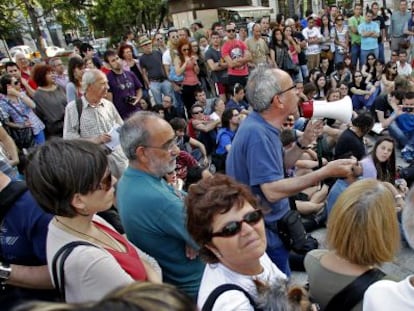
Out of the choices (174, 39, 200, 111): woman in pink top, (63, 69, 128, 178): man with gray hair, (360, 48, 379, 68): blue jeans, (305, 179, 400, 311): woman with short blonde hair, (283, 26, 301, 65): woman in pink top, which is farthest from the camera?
(360, 48, 379, 68): blue jeans

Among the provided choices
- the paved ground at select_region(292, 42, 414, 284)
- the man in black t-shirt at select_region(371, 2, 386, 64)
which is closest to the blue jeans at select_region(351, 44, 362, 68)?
the man in black t-shirt at select_region(371, 2, 386, 64)

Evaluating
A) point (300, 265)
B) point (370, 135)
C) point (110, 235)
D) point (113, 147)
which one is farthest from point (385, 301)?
point (370, 135)

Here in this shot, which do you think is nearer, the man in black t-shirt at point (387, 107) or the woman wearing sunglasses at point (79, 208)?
the woman wearing sunglasses at point (79, 208)

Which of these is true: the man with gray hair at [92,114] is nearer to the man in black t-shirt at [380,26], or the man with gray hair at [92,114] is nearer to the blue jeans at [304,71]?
the blue jeans at [304,71]

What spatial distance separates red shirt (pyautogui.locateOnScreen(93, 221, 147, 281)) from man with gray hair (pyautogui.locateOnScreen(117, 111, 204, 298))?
0.59 ft

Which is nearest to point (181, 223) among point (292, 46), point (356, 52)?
point (292, 46)

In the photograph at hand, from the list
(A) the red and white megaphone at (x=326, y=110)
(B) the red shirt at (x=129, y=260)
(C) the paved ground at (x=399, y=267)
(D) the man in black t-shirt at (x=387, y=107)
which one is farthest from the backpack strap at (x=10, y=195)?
(D) the man in black t-shirt at (x=387, y=107)

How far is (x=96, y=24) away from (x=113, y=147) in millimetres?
27732

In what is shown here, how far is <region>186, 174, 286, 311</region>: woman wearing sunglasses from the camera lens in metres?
1.36

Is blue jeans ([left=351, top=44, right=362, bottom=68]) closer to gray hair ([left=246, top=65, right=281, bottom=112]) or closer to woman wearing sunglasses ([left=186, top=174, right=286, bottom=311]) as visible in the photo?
gray hair ([left=246, top=65, right=281, bottom=112])

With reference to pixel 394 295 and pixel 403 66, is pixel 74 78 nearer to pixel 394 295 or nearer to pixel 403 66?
pixel 394 295

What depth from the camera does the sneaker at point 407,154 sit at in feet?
17.3

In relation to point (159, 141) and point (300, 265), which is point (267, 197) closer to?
point (159, 141)

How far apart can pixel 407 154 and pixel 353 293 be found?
4383mm
